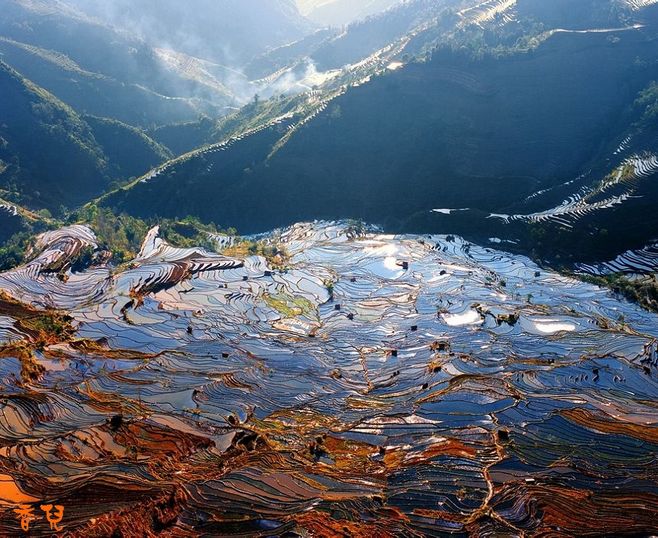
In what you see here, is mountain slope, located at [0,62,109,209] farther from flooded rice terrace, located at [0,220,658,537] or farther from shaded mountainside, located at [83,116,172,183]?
flooded rice terrace, located at [0,220,658,537]

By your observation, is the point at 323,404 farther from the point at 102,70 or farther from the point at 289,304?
the point at 102,70

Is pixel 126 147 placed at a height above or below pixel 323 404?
above

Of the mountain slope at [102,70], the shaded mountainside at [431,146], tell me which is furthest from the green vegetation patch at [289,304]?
the mountain slope at [102,70]

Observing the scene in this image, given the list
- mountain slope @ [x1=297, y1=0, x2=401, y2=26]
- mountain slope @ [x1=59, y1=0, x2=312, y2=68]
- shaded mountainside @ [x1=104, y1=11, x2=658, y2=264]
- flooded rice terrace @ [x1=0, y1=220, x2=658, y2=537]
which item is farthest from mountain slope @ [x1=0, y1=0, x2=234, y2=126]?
mountain slope @ [x1=297, y1=0, x2=401, y2=26]

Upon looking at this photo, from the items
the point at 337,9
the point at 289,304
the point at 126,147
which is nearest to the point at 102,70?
the point at 126,147

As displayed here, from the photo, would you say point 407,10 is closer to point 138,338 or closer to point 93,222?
point 93,222
